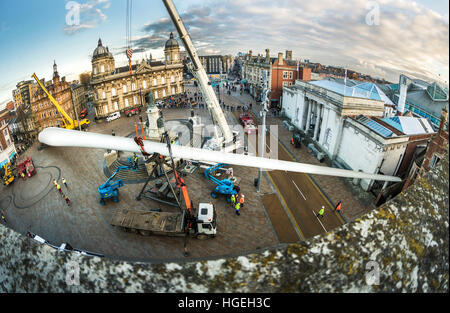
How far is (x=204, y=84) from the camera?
75.3ft

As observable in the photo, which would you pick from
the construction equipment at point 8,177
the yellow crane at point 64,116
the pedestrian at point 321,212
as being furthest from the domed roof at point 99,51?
the pedestrian at point 321,212

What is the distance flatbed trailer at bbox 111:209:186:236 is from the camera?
15.6 m

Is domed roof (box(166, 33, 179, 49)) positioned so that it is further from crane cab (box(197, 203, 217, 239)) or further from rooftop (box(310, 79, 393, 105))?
crane cab (box(197, 203, 217, 239))

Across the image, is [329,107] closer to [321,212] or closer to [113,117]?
[321,212]

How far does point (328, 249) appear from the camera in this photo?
3500mm

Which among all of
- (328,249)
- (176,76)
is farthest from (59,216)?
(176,76)

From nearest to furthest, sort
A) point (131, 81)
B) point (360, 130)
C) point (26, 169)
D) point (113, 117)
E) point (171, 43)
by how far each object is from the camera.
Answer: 1. point (360, 130)
2. point (26, 169)
3. point (113, 117)
4. point (131, 81)
5. point (171, 43)

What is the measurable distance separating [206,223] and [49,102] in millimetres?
31767

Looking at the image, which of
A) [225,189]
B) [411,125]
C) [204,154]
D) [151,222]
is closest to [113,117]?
[225,189]

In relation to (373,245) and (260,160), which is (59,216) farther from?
(373,245)

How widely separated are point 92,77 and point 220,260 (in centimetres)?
5118

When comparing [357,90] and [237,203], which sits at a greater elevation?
[357,90]

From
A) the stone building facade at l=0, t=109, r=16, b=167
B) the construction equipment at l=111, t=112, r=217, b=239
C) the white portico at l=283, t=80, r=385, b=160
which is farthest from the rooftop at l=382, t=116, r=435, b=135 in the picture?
the stone building facade at l=0, t=109, r=16, b=167

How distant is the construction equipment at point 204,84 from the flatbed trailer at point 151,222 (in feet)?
40.1
